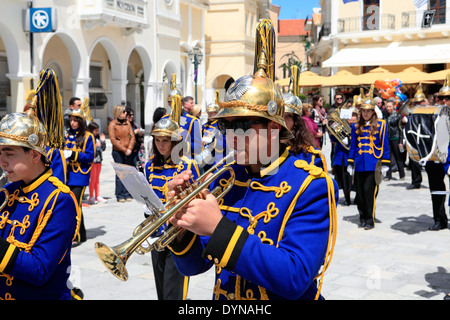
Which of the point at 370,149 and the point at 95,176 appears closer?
the point at 370,149

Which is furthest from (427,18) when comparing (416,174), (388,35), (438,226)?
(438,226)

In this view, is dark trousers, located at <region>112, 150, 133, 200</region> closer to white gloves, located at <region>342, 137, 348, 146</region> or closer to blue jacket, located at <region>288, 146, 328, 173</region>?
white gloves, located at <region>342, 137, 348, 146</region>

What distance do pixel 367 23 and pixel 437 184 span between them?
27.4m

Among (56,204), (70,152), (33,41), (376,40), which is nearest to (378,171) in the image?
(70,152)

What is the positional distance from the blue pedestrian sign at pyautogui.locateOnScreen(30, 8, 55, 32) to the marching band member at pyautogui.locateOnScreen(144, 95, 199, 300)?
14.4 metres

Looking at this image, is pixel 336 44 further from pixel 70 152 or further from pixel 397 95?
pixel 70 152

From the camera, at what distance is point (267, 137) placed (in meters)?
2.35

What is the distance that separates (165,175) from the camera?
5164 millimetres

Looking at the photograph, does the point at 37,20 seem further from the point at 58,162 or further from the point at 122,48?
the point at 58,162

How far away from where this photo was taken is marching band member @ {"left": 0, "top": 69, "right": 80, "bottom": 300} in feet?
9.20

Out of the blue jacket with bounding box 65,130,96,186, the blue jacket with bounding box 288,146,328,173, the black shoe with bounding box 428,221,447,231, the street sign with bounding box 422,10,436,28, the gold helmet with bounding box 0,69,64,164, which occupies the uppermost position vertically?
the street sign with bounding box 422,10,436,28

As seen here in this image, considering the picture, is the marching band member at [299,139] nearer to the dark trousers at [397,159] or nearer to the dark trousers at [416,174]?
the dark trousers at [416,174]

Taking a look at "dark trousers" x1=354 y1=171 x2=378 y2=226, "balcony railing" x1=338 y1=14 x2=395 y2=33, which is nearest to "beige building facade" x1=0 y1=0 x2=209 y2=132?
"balcony railing" x1=338 y1=14 x2=395 y2=33
